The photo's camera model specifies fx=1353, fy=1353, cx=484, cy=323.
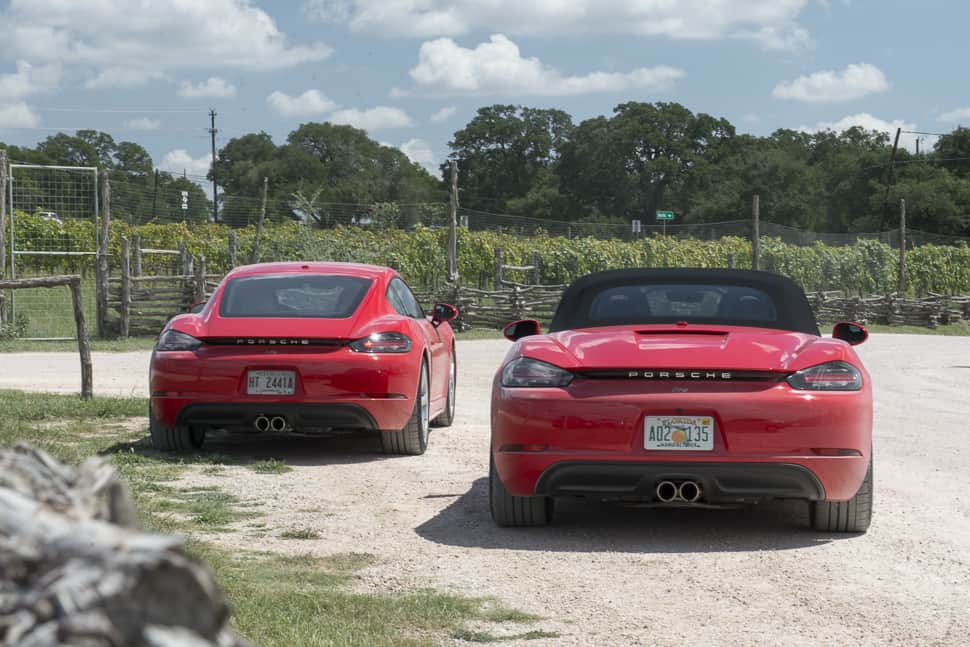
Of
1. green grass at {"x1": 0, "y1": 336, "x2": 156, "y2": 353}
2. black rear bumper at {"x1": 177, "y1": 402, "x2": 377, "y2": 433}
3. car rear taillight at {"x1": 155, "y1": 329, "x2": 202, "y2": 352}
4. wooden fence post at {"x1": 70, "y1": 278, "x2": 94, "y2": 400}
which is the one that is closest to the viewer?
black rear bumper at {"x1": 177, "y1": 402, "x2": 377, "y2": 433}

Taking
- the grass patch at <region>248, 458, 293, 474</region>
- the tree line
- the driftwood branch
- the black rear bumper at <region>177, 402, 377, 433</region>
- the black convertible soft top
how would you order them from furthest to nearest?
1. the tree line
2. the black rear bumper at <region>177, 402, 377, 433</region>
3. the grass patch at <region>248, 458, 293, 474</region>
4. the black convertible soft top
5. the driftwood branch

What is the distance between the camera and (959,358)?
2422 centimetres

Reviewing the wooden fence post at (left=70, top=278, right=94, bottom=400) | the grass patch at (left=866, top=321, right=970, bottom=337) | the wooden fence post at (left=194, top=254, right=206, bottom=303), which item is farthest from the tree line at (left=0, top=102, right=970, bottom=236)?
the wooden fence post at (left=70, top=278, right=94, bottom=400)

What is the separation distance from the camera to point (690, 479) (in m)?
6.48

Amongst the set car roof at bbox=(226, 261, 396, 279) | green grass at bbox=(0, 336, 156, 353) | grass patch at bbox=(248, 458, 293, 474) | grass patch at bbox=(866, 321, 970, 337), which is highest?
car roof at bbox=(226, 261, 396, 279)

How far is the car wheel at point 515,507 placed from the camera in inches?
275

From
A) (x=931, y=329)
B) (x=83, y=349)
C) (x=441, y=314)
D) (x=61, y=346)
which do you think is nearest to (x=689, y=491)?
(x=441, y=314)

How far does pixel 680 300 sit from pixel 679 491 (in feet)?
4.84

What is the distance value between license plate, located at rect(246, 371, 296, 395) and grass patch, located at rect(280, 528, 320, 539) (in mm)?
2416

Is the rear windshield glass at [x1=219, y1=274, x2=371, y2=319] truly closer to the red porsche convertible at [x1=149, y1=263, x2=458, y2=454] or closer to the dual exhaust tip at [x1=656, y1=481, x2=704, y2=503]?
the red porsche convertible at [x1=149, y1=263, x2=458, y2=454]

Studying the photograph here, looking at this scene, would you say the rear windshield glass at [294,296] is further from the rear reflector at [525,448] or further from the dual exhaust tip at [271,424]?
the rear reflector at [525,448]

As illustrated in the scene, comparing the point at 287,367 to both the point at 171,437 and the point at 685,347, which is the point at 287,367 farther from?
the point at 685,347

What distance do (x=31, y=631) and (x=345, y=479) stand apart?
7.25 metres

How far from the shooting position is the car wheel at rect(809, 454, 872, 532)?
6828 millimetres
